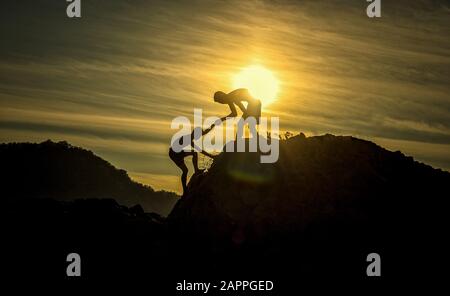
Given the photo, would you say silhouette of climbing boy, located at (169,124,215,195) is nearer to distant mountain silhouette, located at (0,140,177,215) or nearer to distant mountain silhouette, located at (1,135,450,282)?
distant mountain silhouette, located at (1,135,450,282)

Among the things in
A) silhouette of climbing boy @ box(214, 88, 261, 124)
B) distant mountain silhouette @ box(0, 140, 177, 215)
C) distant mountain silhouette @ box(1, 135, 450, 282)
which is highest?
distant mountain silhouette @ box(0, 140, 177, 215)

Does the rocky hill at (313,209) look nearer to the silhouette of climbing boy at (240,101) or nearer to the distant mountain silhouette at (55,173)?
the silhouette of climbing boy at (240,101)

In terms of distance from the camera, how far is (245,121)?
26.3 meters

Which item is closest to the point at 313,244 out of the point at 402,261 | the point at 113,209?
the point at 402,261

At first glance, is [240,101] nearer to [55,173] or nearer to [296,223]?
[296,223]

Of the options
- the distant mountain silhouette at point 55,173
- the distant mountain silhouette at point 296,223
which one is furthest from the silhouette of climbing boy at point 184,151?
the distant mountain silhouette at point 55,173

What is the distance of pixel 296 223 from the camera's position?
86.7 ft

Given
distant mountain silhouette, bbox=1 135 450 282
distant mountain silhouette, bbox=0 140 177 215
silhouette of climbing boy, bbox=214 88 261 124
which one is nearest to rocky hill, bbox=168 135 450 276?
distant mountain silhouette, bbox=1 135 450 282

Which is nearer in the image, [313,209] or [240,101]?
[240,101]

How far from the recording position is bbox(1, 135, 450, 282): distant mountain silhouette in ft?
86.0

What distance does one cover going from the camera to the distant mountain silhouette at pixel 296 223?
26219 mm

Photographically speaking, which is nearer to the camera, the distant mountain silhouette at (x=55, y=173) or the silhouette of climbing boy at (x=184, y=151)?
the silhouette of climbing boy at (x=184, y=151)

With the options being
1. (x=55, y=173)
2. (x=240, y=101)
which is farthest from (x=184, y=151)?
(x=55, y=173)
